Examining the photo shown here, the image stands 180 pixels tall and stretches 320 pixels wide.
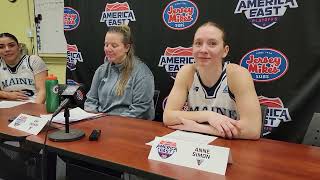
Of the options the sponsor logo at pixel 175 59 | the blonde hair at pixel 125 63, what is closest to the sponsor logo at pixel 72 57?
the sponsor logo at pixel 175 59

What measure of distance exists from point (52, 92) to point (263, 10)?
155 cm

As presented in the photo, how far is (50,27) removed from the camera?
367 centimetres

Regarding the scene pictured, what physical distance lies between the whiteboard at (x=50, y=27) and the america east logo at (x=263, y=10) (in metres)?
2.18

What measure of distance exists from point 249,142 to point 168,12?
1616 mm

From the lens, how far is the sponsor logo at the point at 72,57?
3.22m

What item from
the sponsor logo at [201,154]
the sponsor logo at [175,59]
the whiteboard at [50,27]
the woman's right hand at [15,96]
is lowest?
the woman's right hand at [15,96]

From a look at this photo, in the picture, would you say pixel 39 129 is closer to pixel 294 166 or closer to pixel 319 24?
pixel 294 166

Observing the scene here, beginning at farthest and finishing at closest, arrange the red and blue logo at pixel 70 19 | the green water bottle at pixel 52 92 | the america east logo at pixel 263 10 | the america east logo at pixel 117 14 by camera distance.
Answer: the red and blue logo at pixel 70 19
the america east logo at pixel 117 14
the america east logo at pixel 263 10
the green water bottle at pixel 52 92

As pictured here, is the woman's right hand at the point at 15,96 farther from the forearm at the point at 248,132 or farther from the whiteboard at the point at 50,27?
the forearm at the point at 248,132

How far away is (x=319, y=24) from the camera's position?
2.00 m

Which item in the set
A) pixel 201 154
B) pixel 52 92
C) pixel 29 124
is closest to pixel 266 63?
pixel 201 154

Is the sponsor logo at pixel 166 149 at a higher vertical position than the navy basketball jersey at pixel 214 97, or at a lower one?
lower

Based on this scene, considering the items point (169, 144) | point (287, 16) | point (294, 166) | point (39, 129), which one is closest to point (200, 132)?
point (169, 144)

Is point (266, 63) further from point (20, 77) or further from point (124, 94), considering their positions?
point (20, 77)
